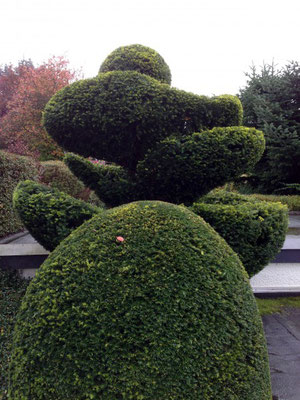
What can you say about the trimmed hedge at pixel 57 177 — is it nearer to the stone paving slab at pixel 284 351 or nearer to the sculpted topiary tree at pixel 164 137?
the sculpted topiary tree at pixel 164 137

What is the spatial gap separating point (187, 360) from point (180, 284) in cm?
40

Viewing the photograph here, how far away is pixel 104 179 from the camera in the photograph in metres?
3.67

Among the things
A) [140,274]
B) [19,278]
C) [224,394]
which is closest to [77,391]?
[140,274]

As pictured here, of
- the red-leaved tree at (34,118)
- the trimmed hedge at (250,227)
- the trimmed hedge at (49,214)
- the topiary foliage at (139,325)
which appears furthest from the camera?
the red-leaved tree at (34,118)

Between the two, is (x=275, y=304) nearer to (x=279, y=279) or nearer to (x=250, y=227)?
(x=279, y=279)

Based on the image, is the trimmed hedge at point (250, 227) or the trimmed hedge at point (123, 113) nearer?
the trimmed hedge at point (123, 113)

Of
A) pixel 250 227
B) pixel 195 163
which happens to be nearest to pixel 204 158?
pixel 195 163

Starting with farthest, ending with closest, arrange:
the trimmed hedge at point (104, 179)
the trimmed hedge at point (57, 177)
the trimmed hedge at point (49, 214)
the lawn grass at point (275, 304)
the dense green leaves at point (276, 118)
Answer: the dense green leaves at point (276, 118), the trimmed hedge at point (57, 177), the lawn grass at point (275, 304), the trimmed hedge at point (104, 179), the trimmed hedge at point (49, 214)

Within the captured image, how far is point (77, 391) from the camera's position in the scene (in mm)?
1551

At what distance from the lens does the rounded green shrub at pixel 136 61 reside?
128 inches

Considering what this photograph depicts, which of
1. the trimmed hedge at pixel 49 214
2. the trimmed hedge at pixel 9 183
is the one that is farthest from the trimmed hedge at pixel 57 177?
the trimmed hedge at pixel 49 214

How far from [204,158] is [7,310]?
2.83 meters

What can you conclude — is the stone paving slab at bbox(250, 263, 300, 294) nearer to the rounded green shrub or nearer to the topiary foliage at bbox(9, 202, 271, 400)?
the topiary foliage at bbox(9, 202, 271, 400)

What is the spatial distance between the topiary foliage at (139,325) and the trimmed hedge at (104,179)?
1680 millimetres
